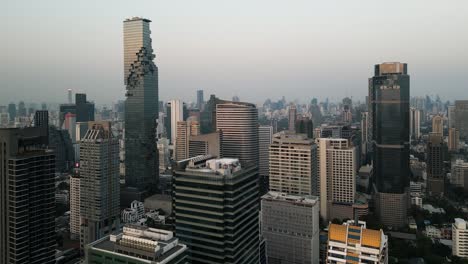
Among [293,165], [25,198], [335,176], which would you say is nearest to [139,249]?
[25,198]

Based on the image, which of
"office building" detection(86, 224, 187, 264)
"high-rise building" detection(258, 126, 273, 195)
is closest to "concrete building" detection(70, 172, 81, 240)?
"office building" detection(86, 224, 187, 264)

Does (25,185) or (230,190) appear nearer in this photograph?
(230,190)

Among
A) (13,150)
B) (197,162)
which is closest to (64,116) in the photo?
(13,150)

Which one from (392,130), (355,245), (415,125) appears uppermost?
(392,130)

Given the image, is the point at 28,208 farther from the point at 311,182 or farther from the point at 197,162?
the point at 311,182

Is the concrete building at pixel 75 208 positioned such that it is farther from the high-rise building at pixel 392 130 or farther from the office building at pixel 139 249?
the high-rise building at pixel 392 130

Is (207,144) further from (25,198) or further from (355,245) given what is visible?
(355,245)
